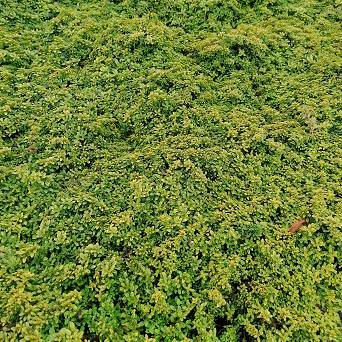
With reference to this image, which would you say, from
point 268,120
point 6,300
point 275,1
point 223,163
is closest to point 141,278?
point 6,300

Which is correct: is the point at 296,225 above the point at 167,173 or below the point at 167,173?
below

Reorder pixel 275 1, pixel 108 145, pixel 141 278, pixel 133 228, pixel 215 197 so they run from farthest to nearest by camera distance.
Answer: pixel 275 1
pixel 108 145
pixel 215 197
pixel 133 228
pixel 141 278

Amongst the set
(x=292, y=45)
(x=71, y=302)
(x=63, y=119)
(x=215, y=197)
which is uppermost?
(x=292, y=45)

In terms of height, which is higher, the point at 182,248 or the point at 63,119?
the point at 63,119

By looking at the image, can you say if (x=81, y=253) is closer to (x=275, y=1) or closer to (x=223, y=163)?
(x=223, y=163)

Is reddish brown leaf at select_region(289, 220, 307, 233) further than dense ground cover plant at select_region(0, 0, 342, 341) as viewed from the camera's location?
Yes

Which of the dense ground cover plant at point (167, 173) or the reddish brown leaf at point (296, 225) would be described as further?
the reddish brown leaf at point (296, 225)

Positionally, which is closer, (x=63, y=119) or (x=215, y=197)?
(x=215, y=197)

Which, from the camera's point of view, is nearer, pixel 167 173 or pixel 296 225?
pixel 296 225
